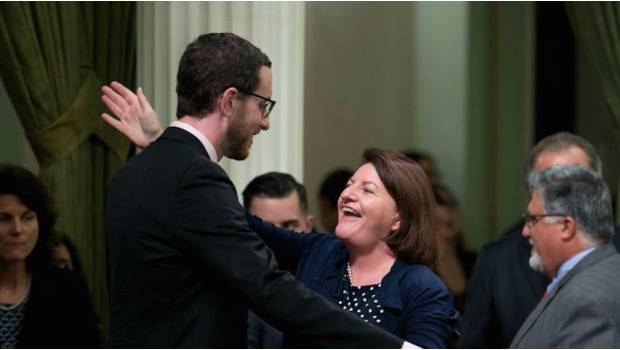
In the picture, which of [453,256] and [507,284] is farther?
[453,256]

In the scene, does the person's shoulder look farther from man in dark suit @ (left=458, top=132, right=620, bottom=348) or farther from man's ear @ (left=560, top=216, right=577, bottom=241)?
man in dark suit @ (left=458, top=132, right=620, bottom=348)

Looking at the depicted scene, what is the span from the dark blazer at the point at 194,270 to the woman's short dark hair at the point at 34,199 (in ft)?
6.17

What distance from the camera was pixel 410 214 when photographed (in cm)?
380

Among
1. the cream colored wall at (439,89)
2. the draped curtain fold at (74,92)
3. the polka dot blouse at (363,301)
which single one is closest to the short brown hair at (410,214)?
the polka dot blouse at (363,301)

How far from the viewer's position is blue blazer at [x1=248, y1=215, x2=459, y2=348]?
3609mm

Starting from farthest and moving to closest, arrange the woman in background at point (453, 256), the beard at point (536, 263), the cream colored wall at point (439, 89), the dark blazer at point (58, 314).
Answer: the cream colored wall at point (439, 89) < the woman in background at point (453, 256) < the dark blazer at point (58, 314) < the beard at point (536, 263)

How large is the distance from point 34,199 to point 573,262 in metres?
2.12

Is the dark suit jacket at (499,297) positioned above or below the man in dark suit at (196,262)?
below

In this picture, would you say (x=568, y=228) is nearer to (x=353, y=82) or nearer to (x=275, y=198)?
(x=275, y=198)

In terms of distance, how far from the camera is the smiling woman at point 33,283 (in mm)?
4887

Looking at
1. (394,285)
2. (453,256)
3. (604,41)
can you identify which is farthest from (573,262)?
(453,256)

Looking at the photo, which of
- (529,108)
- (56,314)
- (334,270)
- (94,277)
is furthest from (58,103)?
(529,108)

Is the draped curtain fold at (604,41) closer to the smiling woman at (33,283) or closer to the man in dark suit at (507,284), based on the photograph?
the man in dark suit at (507,284)

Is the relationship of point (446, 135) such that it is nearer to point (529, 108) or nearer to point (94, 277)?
point (529, 108)
